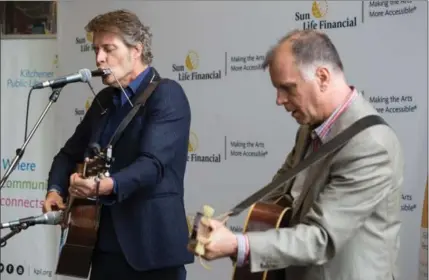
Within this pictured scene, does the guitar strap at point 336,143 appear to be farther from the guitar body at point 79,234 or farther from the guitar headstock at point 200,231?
the guitar body at point 79,234

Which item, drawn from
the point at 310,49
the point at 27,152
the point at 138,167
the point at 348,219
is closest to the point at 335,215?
the point at 348,219

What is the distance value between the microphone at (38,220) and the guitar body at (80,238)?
0.18 meters

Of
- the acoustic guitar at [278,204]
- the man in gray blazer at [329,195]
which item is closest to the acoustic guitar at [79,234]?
the acoustic guitar at [278,204]

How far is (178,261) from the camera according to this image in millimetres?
2258

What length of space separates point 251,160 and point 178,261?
110 centimetres

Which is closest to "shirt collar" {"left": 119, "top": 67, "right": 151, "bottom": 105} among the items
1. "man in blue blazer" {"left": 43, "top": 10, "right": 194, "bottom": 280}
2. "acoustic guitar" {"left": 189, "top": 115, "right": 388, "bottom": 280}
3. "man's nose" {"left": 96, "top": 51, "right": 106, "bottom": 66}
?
"man in blue blazer" {"left": 43, "top": 10, "right": 194, "bottom": 280}

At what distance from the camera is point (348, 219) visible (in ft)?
5.25

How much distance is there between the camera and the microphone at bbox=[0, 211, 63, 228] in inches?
79.7

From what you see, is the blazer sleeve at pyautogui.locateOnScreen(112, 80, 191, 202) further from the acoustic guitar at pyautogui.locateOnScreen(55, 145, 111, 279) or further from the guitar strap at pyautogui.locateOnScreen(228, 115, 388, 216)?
the guitar strap at pyautogui.locateOnScreen(228, 115, 388, 216)

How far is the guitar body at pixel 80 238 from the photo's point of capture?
2303 millimetres

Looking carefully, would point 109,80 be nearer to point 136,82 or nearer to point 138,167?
point 136,82

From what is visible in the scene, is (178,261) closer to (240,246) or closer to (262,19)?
(240,246)

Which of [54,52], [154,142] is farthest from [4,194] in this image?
[154,142]

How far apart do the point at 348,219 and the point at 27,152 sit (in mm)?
2740
